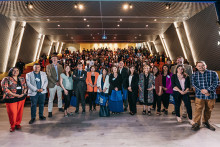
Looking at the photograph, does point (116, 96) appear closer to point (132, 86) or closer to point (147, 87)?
point (132, 86)

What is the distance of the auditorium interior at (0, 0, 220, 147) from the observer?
2.74 meters

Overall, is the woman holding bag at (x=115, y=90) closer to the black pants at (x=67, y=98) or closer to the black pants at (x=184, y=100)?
the black pants at (x=67, y=98)

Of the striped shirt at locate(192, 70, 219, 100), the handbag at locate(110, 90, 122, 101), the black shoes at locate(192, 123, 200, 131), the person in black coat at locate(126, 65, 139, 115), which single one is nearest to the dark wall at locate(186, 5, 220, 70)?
the striped shirt at locate(192, 70, 219, 100)

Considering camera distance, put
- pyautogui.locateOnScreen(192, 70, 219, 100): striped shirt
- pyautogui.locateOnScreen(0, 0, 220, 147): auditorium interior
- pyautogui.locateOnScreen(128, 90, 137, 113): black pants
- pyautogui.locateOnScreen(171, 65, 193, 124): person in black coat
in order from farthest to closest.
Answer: pyautogui.locateOnScreen(128, 90, 137, 113): black pants, pyautogui.locateOnScreen(171, 65, 193, 124): person in black coat, pyautogui.locateOnScreen(192, 70, 219, 100): striped shirt, pyautogui.locateOnScreen(0, 0, 220, 147): auditorium interior

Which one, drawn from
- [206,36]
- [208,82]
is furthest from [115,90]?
[206,36]

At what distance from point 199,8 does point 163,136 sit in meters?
6.82

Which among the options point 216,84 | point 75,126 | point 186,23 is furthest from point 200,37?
point 75,126

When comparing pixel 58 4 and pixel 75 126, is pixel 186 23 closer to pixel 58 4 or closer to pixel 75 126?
pixel 58 4

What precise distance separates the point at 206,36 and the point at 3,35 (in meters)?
10.8

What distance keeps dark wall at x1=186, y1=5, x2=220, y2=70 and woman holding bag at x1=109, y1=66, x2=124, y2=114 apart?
561 centimetres

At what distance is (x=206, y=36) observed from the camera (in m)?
7.43

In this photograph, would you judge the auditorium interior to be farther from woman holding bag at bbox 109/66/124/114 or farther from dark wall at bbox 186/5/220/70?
woman holding bag at bbox 109/66/124/114

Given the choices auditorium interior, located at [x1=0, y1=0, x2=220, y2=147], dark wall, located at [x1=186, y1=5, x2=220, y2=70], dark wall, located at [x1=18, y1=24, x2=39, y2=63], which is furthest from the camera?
dark wall, located at [x1=18, y1=24, x2=39, y2=63]

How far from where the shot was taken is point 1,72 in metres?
8.03
